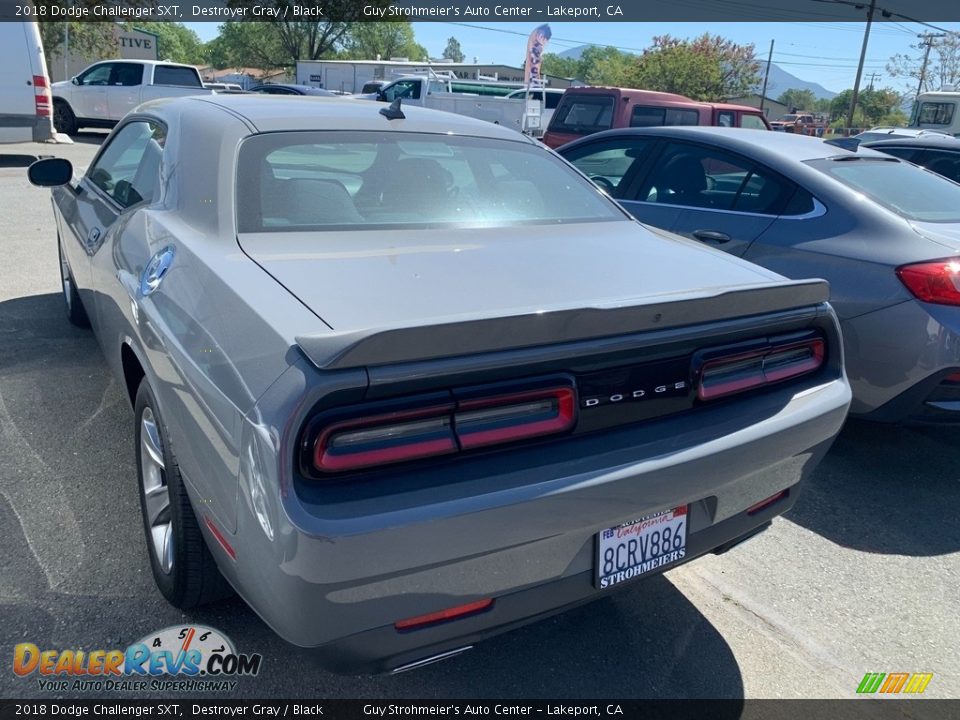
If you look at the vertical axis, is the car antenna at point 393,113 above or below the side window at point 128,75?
above

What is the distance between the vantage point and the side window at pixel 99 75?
59.7 feet

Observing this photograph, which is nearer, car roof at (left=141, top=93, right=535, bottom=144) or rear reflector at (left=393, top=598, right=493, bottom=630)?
rear reflector at (left=393, top=598, right=493, bottom=630)

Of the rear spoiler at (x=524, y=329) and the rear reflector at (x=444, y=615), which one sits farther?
the rear reflector at (x=444, y=615)

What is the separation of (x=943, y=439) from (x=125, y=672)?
4.28 meters

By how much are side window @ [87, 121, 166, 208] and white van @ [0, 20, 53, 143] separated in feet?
32.6

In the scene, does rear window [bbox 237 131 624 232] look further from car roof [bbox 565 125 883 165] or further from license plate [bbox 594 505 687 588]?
car roof [bbox 565 125 883 165]

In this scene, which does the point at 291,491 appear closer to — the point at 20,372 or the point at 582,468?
the point at 582,468

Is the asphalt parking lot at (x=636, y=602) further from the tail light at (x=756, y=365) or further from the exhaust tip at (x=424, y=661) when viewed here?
the tail light at (x=756, y=365)

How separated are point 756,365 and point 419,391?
113 cm

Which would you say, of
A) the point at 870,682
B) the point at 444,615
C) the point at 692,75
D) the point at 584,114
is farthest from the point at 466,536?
the point at 692,75

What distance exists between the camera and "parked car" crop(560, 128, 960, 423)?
3.66 m

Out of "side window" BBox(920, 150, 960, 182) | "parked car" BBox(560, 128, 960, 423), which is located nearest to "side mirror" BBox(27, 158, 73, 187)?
"parked car" BBox(560, 128, 960, 423)

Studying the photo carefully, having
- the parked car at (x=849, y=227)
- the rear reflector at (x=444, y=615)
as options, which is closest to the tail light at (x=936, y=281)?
the parked car at (x=849, y=227)

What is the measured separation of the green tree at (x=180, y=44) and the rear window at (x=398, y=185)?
87.1m
